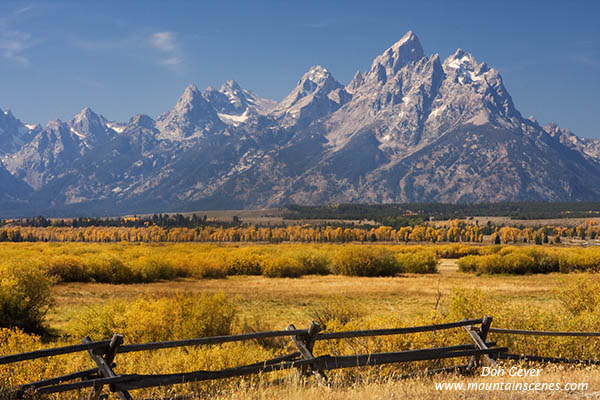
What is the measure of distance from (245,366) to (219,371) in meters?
0.68

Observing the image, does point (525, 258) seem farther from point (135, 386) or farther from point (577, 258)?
point (135, 386)

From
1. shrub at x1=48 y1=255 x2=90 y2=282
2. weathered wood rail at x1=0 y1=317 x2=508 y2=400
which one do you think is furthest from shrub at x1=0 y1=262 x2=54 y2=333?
shrub at x1=48 y1=255 x2=90 y2=282

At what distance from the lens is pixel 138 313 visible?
17.6 meters

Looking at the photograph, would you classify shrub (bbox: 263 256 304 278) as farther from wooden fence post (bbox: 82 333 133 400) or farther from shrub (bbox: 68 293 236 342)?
wooden fence post (bbox: 82 333 133 400)

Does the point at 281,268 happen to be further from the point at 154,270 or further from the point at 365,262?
the point at 154,270

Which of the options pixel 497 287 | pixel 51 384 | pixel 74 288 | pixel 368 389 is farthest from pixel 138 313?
pixel 497 287

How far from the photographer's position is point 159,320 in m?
17.5

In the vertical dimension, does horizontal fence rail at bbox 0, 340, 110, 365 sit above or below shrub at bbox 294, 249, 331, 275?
above

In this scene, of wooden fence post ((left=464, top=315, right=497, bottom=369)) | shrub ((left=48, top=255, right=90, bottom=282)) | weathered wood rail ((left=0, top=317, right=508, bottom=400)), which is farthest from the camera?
shrub ((left=48, top=255, right=90, bottom=282))

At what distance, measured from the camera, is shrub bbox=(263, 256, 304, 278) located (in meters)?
61.2

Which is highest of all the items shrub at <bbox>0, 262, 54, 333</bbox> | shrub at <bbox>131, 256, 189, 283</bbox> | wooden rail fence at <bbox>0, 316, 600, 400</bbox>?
wooden rail fence at <bbox>0, 316, 600, 400</bbox>

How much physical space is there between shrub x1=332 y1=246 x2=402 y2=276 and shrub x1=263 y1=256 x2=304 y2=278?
5.86 m

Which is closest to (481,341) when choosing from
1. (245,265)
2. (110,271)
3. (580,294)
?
(580,294)

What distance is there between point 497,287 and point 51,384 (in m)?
45.6
